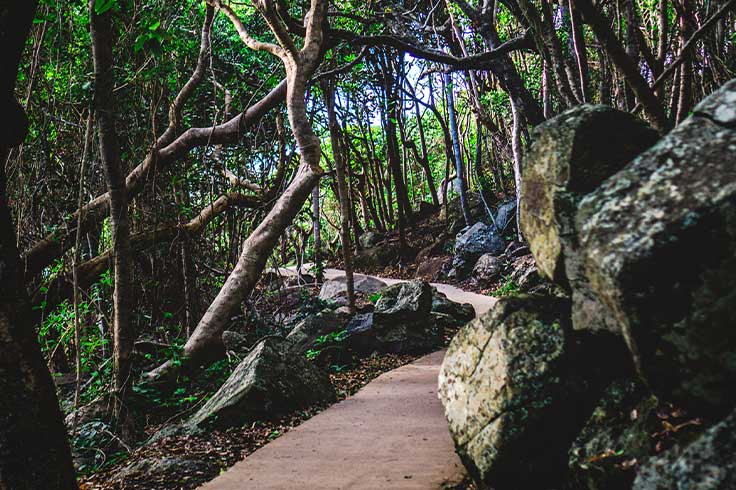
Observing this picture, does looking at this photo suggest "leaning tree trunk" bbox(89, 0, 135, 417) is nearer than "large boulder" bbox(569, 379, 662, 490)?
No

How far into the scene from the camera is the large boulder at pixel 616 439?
2.56 meters

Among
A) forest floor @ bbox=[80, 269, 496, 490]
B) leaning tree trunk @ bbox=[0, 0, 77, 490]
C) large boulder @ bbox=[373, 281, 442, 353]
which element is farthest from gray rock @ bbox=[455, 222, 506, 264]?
leaning tree trunk @ bbox=[0, 0, 77, 490]

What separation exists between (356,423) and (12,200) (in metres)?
4.65

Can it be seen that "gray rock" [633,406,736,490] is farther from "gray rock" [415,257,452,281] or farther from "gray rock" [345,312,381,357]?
"gray rock" [415,257,452,281]

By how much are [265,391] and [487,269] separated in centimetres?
920

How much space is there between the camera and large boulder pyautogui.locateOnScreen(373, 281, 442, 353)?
771 cm

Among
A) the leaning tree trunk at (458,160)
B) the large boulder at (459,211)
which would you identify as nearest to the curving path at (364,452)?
the leaning tree trunk at (458,160)

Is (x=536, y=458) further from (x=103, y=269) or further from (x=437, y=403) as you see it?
(x=103, y=269)

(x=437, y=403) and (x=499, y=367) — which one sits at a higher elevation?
(x=499, y=367)

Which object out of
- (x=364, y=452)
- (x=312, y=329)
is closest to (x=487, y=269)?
(x=312, y=329)

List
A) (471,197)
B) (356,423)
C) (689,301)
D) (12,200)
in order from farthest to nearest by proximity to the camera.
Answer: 1. (471,197)
2. (12,200)
3. (356,423)
4. (689,301)

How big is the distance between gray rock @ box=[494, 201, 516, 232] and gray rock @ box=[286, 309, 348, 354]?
27.0 ft

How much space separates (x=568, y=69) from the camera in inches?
263

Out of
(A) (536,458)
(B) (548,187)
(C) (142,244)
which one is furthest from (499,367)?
(C) (142,244)
